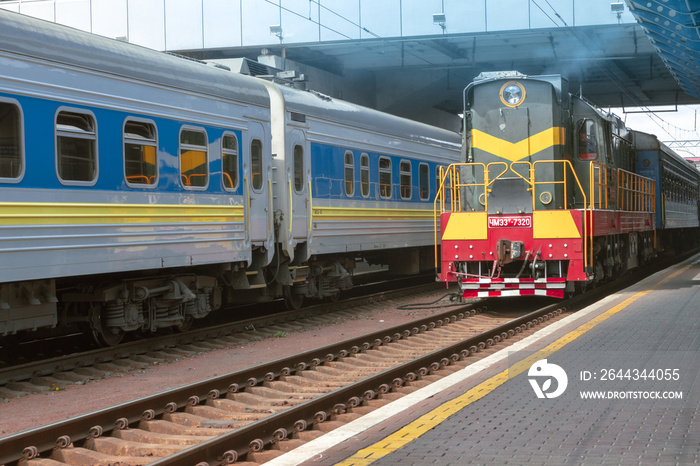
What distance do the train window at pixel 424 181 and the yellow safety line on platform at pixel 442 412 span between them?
9984 millimetres

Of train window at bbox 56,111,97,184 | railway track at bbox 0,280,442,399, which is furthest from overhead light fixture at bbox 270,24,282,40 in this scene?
train window at bbox 56,111,97,184

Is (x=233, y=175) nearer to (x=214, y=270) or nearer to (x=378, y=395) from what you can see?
(x=214, y=270)

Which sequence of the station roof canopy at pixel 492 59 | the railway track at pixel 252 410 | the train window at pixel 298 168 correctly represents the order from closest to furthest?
1. the railway track at pixel 252 410
2. the train window at pixel 298 168
3. the station roof canopy at pixel 492 59

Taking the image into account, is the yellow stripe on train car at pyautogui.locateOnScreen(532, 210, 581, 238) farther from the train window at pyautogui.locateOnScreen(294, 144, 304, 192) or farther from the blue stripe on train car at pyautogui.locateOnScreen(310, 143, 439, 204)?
the train window at pyautogui.locateOnScreen(294, 144, 304, 192)

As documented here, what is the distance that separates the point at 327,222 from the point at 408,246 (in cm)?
417

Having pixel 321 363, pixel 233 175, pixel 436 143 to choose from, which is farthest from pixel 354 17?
pixel 321 363

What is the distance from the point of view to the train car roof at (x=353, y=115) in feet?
48.4

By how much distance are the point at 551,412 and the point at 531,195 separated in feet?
29.1

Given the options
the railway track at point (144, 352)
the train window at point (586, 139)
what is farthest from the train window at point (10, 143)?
the train window at point (586, 139)

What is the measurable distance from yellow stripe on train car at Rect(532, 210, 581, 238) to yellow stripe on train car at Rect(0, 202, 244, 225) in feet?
16.4

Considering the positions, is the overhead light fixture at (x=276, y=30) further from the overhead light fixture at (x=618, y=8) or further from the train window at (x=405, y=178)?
the overhead light fixture at (x=618, y=8)

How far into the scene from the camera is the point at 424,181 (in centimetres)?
2039

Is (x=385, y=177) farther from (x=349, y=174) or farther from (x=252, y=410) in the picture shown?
(x=252, y=410)

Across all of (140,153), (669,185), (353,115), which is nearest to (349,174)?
(353,115)
